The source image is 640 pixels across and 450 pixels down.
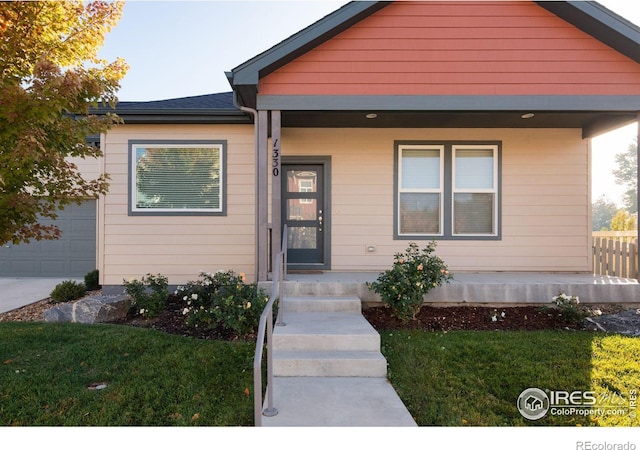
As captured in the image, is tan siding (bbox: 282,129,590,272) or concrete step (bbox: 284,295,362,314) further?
tan siding (bbox: 282,129,590,272)

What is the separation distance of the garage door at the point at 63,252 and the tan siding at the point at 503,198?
580 centimetres

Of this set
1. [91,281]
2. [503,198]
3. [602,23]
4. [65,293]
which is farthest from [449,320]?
[91,281]

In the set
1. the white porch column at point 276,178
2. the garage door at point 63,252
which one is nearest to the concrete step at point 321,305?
the white porch column at point 276,178

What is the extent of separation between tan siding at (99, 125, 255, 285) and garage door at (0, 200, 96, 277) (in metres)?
3.21

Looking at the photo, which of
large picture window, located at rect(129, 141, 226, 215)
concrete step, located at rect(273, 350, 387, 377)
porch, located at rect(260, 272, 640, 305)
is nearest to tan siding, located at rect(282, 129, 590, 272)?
porch, located at rect(260, 272, 640, 305)

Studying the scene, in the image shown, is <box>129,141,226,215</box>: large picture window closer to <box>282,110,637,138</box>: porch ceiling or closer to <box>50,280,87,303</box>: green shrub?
<box>282,110,637,138</box>: porch ceiling

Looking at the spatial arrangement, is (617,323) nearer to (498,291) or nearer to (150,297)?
(498,291)

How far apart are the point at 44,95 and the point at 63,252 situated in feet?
24.0

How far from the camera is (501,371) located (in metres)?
3.41

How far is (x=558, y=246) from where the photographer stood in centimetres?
651

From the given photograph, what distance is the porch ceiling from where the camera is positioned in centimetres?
541

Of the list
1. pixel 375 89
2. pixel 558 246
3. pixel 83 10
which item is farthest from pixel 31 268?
pixel 558 246

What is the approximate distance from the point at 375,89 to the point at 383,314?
3.12 m

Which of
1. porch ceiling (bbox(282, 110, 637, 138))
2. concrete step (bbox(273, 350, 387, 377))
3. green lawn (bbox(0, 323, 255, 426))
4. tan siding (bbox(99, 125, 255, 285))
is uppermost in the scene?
porch ceiling (bbox(282, 110, 637, 138))
